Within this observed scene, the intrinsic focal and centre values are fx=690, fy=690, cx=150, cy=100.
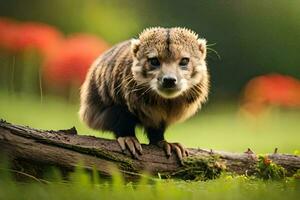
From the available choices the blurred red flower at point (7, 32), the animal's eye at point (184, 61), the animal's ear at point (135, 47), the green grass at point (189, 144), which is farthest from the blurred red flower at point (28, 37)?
the animal's eye at point (184, 61)

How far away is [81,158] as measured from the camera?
2928 mm

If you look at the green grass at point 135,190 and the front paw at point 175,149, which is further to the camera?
the front paw at point 175,149

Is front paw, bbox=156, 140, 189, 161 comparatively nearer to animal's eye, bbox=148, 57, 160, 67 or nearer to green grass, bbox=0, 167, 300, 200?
green grass, bbox=0, 167, 300, 200

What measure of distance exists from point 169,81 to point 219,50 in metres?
0.64

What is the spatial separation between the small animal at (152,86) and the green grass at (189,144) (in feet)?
0.57

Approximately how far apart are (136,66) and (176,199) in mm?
676

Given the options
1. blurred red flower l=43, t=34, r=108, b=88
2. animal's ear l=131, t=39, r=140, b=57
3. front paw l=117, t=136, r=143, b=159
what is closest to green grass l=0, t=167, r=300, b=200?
front paw l=117, t=136, r=143, b=159

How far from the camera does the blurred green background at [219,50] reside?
340cm

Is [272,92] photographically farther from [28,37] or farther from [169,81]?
[28,37]

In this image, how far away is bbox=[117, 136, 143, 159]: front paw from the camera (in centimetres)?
306

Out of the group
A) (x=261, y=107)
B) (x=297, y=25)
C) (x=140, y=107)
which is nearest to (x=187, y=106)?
(x=140, y=107)

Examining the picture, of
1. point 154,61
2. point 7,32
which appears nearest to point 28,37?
point 7,32

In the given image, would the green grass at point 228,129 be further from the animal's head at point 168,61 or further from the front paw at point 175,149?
the animal's head at point 168,61

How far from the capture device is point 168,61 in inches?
119
